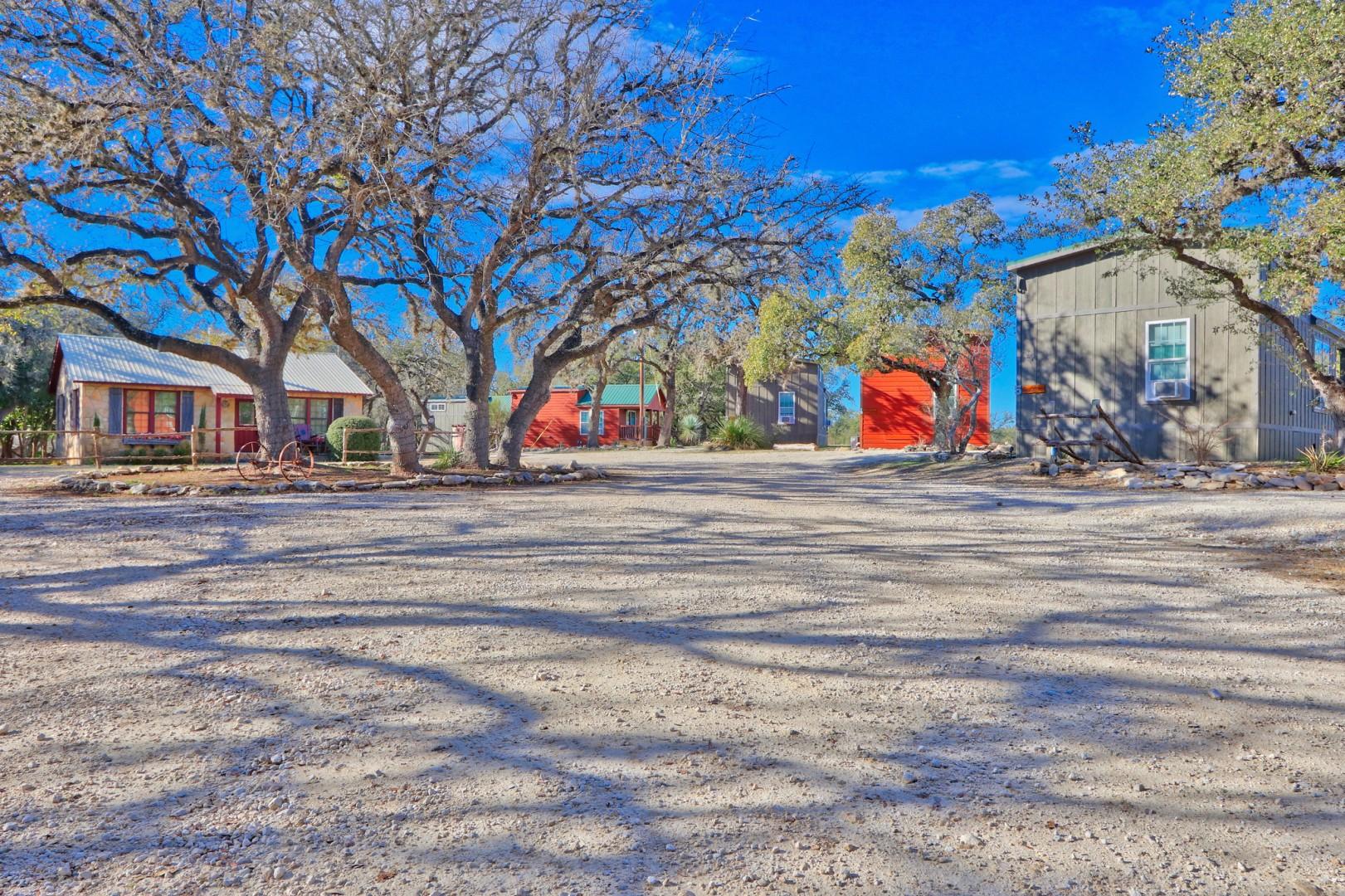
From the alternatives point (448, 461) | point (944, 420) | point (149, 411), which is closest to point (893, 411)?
point (944, 420)

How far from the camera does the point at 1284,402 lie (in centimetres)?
1487

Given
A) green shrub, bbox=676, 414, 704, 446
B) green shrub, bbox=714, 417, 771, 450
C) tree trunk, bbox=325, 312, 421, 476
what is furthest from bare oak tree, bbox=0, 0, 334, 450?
green shrub, bbox=676, 414, 704, 446

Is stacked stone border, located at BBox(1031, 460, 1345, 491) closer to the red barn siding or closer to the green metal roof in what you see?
the green metal roof

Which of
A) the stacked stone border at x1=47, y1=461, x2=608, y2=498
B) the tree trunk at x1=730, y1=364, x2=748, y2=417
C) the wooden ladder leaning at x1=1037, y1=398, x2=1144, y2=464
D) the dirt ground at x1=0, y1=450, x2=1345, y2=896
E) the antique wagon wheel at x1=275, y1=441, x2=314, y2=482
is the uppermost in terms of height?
the tree trunk at x1=730, y1=364, x2=748, y2=417

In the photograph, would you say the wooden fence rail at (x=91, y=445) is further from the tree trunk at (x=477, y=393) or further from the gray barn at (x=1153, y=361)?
the gray barn at (x=1153, y=361)

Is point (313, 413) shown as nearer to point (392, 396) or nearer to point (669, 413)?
point (669, 413)

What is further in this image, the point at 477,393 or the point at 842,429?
the point at 842,429

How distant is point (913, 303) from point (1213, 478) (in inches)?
348

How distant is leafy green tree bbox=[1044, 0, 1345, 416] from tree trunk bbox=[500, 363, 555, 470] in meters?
9.04

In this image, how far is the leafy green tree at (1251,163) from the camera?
9258 mm

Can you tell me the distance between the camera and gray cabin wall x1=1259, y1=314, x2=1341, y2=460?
14.1 meters

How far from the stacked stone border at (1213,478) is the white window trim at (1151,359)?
8.63 ft

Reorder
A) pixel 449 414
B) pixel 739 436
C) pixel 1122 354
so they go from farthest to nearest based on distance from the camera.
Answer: pixel 449 414, pixel 739 436, pixel 1122 354

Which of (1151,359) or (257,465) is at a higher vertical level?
(1151,359)
